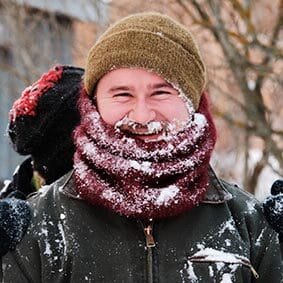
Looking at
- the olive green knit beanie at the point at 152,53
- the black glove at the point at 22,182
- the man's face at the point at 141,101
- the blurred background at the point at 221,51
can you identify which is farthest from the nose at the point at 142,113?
the blurred background at the point at 221,51

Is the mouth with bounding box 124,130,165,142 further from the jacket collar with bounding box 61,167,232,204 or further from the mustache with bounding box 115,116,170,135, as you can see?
the jacket collar with bounding box 61,167,232,204

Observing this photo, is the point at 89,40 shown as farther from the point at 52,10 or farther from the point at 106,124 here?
the point at 106,124

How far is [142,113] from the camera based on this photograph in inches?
99.0

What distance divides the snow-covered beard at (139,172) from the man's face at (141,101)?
0.12 ft

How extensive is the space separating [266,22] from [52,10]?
8.82ft

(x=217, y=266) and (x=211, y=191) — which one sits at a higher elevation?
(x=211, y=191)

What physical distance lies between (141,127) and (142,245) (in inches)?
14.3

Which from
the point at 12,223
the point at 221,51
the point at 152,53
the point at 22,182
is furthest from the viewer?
the point at 221,51

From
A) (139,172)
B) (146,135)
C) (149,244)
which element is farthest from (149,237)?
(146,135)

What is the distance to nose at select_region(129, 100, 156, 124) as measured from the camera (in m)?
2.51

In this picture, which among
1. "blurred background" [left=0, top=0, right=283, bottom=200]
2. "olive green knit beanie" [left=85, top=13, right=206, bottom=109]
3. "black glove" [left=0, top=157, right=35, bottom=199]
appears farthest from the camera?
"blurred background" [left=0, top=0, right=283, bottom=200]

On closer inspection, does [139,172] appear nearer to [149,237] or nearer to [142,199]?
[142,199]

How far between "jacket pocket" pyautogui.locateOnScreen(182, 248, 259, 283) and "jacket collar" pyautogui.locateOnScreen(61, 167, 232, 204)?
0.56ft

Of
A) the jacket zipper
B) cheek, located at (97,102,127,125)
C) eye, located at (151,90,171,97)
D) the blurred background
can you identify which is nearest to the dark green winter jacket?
the jacket zipper
